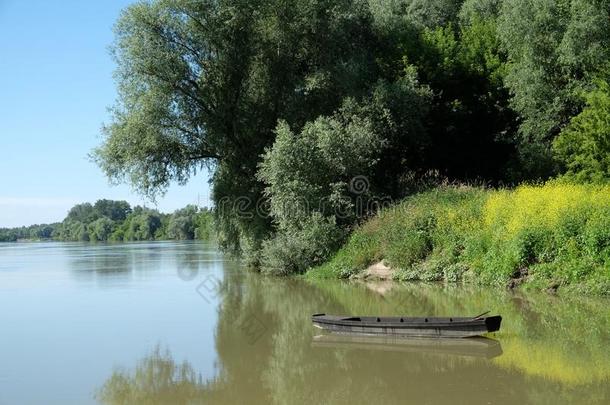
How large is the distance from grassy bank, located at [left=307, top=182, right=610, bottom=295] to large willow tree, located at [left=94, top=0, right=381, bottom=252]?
20.6 ft

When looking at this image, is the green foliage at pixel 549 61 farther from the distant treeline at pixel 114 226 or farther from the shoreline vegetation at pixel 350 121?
the distant treeline at pixel 114 226

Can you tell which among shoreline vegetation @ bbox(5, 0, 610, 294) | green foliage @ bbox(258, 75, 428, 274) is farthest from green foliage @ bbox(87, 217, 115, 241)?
green foliage @ bbox(258, 75, 428, 274)

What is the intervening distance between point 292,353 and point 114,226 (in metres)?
126

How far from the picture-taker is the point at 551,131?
29.3 metres

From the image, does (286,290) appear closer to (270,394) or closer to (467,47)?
(270,394)

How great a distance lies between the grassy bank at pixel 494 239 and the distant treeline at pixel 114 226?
71038mm

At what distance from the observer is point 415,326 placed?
38.5 feet

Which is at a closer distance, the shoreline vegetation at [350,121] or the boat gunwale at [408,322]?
the boat gunwale at [408,322]

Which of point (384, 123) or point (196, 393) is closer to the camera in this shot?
point (196, 393)

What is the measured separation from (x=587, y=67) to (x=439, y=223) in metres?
11.6

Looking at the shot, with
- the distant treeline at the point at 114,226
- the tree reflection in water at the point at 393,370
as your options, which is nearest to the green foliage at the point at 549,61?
the tree reflection in water at the point at 393,370

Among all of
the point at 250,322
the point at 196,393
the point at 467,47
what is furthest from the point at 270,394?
the point at 467,47

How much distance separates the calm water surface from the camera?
8.88 metres

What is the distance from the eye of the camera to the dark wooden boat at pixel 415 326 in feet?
36.7
